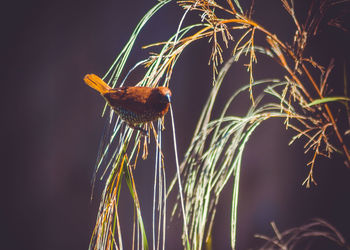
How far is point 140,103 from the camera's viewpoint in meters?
0.43

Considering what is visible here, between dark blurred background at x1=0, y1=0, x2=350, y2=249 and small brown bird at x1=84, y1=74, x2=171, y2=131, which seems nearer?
small brown bird at x1=84, y1=74, x2=171, y2=131

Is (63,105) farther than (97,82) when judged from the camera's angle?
Yes

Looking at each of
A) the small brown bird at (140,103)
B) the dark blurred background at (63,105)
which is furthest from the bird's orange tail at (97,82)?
the dark blurred background at (63,105)

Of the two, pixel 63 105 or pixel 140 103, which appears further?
pixel 63 105

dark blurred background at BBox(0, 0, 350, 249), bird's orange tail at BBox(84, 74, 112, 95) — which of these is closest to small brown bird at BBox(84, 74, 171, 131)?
bird's orange tail at BBox(84, 74, 112, 95)

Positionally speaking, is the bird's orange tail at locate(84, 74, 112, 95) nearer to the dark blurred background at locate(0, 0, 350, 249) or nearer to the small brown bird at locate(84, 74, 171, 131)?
the small brown bird at locate(84, 74, 171, 131)

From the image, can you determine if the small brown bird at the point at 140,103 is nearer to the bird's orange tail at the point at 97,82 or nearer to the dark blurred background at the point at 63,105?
the bird's orange tail at the point at 97,82

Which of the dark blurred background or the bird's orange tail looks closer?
the bird's orange tail

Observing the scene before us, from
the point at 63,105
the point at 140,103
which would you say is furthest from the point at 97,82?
the point at 63,105

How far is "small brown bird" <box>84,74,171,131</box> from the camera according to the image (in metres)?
0.42

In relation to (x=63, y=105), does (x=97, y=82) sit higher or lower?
lower

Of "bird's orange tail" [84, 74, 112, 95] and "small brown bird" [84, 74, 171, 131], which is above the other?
"bird's orange tail" [84, 74, 112, 95]

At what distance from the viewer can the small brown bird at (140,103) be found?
0.42 m

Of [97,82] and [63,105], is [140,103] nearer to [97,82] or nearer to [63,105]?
[97,82]
